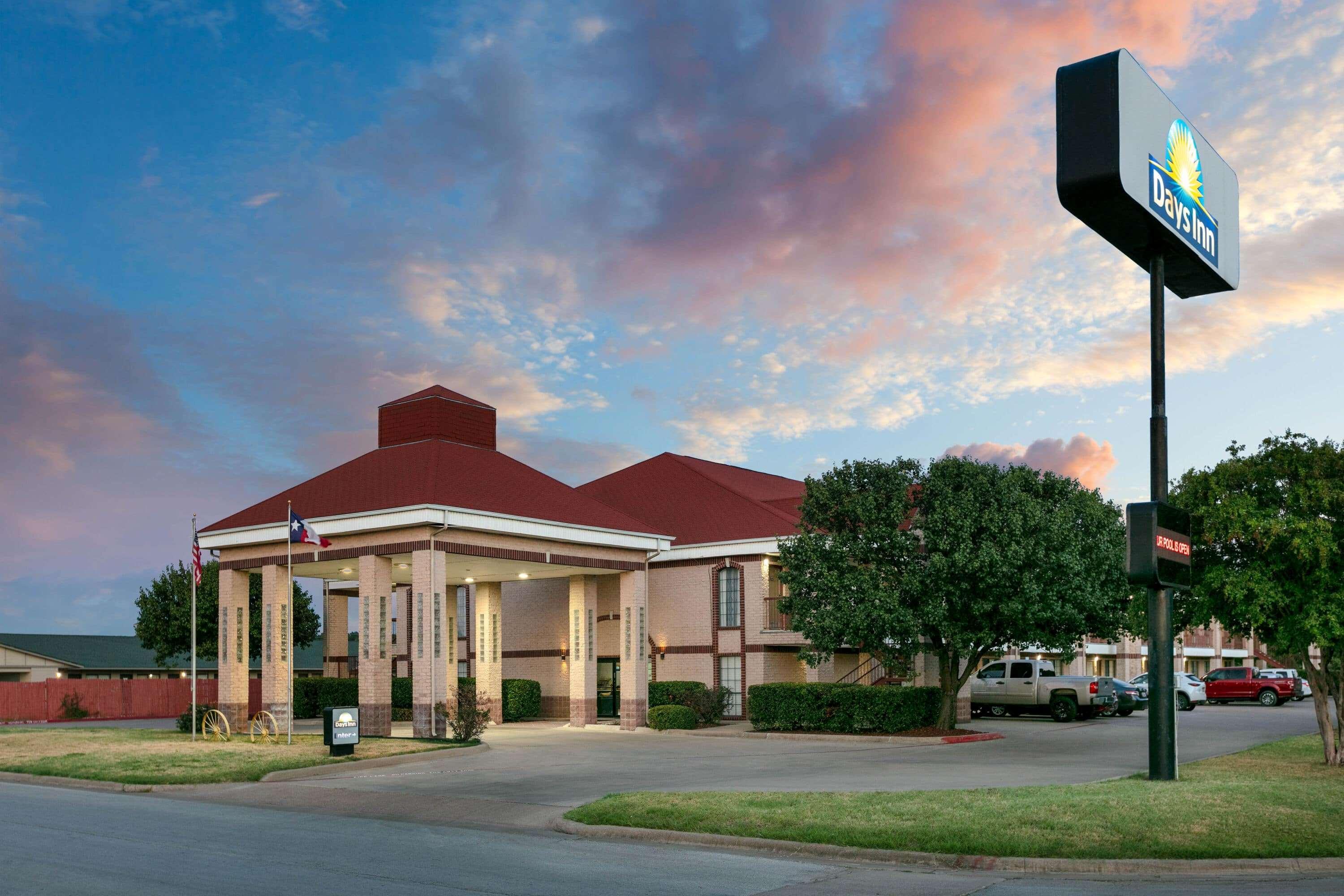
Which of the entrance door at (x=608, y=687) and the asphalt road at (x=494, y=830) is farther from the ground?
the asphalt road at (x=494, y=830)

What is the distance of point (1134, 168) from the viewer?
18828 millimetres

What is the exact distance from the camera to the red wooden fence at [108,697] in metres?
49.4

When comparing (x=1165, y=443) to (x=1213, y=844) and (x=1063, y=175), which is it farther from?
(x=1213, y=844)

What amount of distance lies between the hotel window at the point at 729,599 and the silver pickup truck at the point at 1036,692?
30.1 ft

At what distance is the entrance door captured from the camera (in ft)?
144

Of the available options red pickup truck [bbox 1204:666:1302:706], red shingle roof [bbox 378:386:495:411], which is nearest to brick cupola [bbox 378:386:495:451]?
red shingle roof [bbox 378:386:495:411]

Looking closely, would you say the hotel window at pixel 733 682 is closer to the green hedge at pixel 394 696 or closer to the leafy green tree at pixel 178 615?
the green hedge at pixel 394 696

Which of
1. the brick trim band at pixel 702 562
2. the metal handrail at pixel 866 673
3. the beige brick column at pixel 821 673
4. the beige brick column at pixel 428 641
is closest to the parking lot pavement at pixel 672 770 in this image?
the beige brick column at pixel 428 641

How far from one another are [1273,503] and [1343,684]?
3569 millimetres

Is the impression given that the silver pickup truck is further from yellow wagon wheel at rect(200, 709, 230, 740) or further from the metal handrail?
yellow wagon wheel at rect(200, 709, 230, 740)

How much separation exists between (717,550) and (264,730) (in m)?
16.4

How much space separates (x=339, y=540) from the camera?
115 feet

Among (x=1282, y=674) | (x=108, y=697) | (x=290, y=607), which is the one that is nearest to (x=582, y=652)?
(x=290, y=607)

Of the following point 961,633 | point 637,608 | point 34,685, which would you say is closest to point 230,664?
point 637,608
